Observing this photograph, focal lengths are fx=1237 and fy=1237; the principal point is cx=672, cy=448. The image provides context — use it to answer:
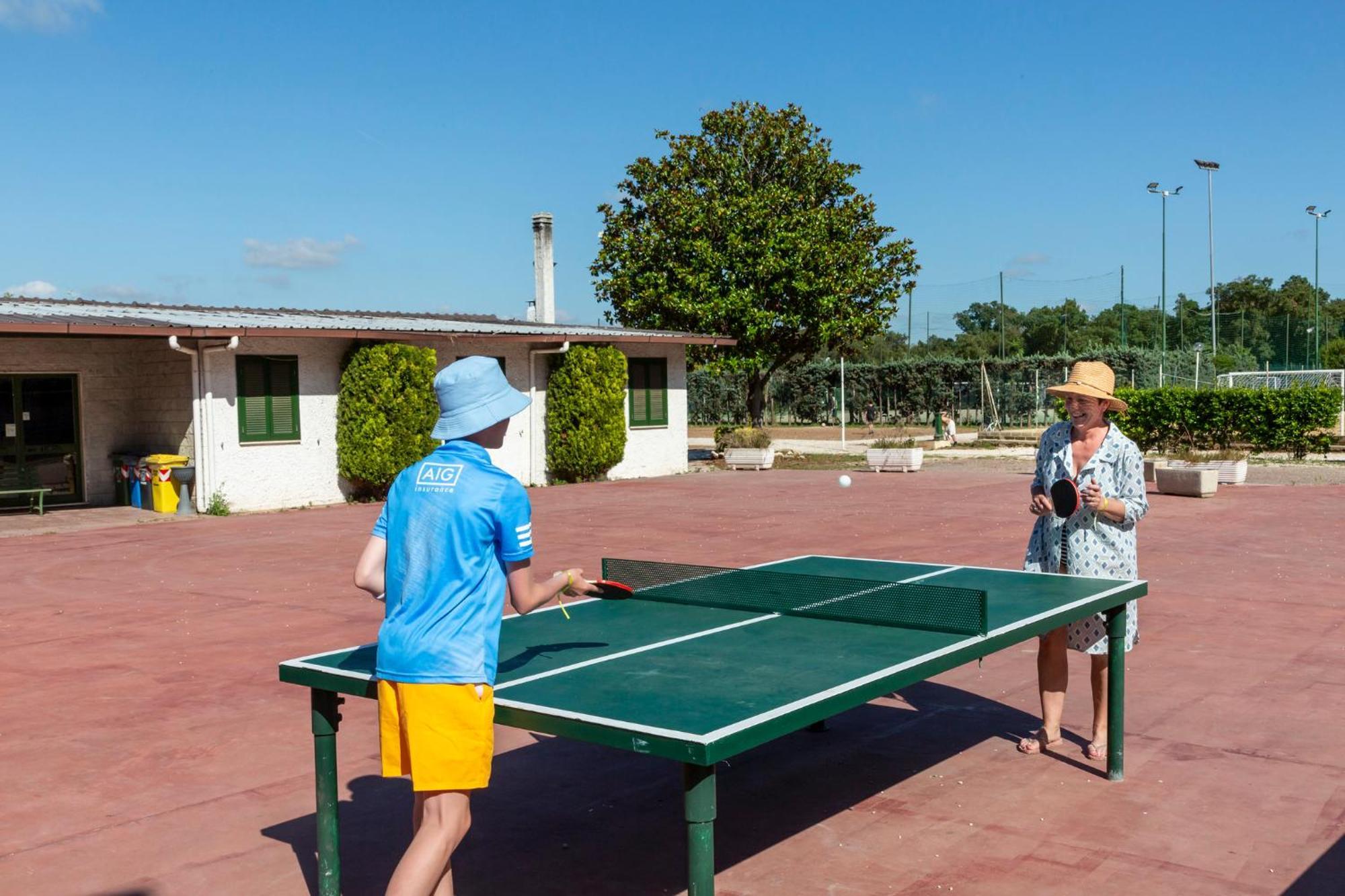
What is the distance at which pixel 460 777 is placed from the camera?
3143 millimetres

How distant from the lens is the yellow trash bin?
1762 centimetres

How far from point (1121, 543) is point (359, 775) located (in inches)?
137

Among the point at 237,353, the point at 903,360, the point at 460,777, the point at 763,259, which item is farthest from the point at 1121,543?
the point at 903,360

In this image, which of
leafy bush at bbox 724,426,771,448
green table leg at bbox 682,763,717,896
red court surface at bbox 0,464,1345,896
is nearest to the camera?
green table leg at bbox 682,763,717,896

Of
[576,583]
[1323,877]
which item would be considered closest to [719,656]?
[576,583]

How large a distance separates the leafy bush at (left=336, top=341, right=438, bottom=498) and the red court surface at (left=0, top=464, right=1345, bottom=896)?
29.8 feet

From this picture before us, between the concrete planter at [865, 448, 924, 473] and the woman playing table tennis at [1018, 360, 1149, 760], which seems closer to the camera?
the woman playing table tennis at [1018, 360, 1149, 760]

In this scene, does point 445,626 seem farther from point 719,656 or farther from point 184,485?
point 184,485

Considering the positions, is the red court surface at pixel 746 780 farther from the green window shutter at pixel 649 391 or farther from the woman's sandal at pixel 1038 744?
the green window shutter at pixel 649 391

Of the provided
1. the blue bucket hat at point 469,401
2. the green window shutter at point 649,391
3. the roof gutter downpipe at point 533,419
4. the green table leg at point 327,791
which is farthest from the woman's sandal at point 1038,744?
the green window shutter at point 649,391

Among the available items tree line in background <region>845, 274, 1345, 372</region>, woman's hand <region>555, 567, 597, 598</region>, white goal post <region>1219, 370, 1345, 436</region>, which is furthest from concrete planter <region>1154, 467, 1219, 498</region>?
tree line in background <region>845, 274, 1345, 372</region>

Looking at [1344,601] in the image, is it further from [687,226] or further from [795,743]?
[687,226]

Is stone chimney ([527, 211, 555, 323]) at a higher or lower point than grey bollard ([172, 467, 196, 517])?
higher

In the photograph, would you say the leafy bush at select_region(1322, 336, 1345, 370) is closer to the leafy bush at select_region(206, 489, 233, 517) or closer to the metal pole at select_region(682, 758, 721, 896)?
the leafy bush at select_region(206, 489, 233, 517)
